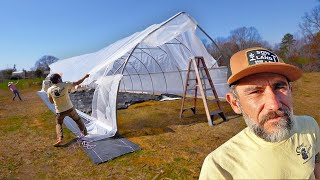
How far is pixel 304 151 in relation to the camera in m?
1.53

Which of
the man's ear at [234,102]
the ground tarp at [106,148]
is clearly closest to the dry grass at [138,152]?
the ground tarp at [106,148]

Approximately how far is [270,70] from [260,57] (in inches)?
3.9

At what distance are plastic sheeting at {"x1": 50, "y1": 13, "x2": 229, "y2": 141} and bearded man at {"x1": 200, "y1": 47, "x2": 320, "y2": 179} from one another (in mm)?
6207

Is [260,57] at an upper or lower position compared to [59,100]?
upper

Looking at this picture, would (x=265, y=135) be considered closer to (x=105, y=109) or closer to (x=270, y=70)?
(x=270, y=70)

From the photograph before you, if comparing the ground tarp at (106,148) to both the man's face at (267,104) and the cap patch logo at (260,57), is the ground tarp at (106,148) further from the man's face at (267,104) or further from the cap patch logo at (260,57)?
the cap patch logo at (260,57)

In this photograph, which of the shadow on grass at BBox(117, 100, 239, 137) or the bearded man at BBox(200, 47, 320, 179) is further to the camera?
the shadow on grass at BBox(117, 100, 239, 137)

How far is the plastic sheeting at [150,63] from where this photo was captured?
844cm

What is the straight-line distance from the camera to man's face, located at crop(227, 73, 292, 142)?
58.4 inches

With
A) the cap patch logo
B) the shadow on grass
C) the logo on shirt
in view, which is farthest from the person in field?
the logo on shirt

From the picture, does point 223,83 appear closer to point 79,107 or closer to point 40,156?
point 79,107

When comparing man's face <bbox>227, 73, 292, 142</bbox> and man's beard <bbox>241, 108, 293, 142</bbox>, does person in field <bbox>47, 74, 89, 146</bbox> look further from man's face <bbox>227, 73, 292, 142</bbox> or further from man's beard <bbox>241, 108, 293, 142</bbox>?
man's beard <bbox>241, 108, 293, 142</bbox>

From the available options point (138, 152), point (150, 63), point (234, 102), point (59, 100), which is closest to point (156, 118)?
point (138, 152)

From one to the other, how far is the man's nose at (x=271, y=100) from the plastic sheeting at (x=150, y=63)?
20.6 ft
